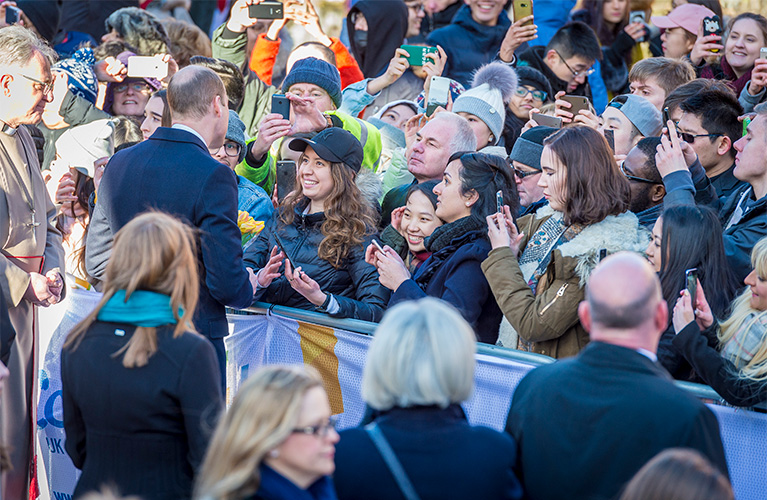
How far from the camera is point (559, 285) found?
13.6 ft

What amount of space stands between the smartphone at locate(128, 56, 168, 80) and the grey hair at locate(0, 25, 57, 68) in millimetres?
2023

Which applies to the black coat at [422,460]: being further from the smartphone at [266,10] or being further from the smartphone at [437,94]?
the smartphone at [266,10]

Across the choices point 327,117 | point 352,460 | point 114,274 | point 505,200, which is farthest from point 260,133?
point 352,460

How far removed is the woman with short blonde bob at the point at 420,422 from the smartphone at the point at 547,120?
356 cm

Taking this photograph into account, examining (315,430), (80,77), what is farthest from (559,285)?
(80,77)

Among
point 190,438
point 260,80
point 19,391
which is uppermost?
point 190,438

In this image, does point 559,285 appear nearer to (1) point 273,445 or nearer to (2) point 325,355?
(2) point 325,355

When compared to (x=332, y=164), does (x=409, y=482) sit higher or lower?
higher

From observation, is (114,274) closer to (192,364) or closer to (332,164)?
(192,364)

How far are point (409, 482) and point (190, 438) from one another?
3.05 ft

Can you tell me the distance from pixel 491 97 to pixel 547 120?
1.73ft

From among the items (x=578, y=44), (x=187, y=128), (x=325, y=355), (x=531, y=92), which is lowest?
(x=325, y=355)

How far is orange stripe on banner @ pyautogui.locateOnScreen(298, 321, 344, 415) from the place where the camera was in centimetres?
465

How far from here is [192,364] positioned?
299 cm
